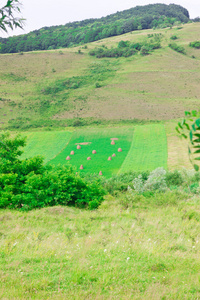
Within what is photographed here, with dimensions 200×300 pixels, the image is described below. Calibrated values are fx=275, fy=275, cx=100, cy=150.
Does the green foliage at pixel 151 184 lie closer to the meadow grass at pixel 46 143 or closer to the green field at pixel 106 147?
the green field at pixel 106 147

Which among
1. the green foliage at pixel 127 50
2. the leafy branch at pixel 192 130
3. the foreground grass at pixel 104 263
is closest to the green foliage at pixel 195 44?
the green foliage at pixel 127 50

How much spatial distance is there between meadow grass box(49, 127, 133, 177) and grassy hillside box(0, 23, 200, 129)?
405 inches

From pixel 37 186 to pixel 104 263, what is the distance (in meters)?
15.3

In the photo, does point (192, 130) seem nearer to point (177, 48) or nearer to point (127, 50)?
point (177, 48)

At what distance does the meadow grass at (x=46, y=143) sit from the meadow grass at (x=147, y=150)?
16084mm

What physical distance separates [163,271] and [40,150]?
2176 inches

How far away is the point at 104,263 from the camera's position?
24.1 feet

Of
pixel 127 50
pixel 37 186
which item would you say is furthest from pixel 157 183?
pixel 127 50

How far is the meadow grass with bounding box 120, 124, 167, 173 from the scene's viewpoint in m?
48.0

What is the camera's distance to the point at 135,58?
4857 inches

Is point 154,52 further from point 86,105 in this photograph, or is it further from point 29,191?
point 29,191

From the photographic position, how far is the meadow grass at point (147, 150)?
48.0 metres

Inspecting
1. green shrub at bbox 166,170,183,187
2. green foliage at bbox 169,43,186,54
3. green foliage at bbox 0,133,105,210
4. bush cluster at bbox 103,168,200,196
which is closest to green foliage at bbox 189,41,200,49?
green foliage at bbox 169,43,186,54

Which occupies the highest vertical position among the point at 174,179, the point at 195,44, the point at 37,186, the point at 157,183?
the point at 195,44
